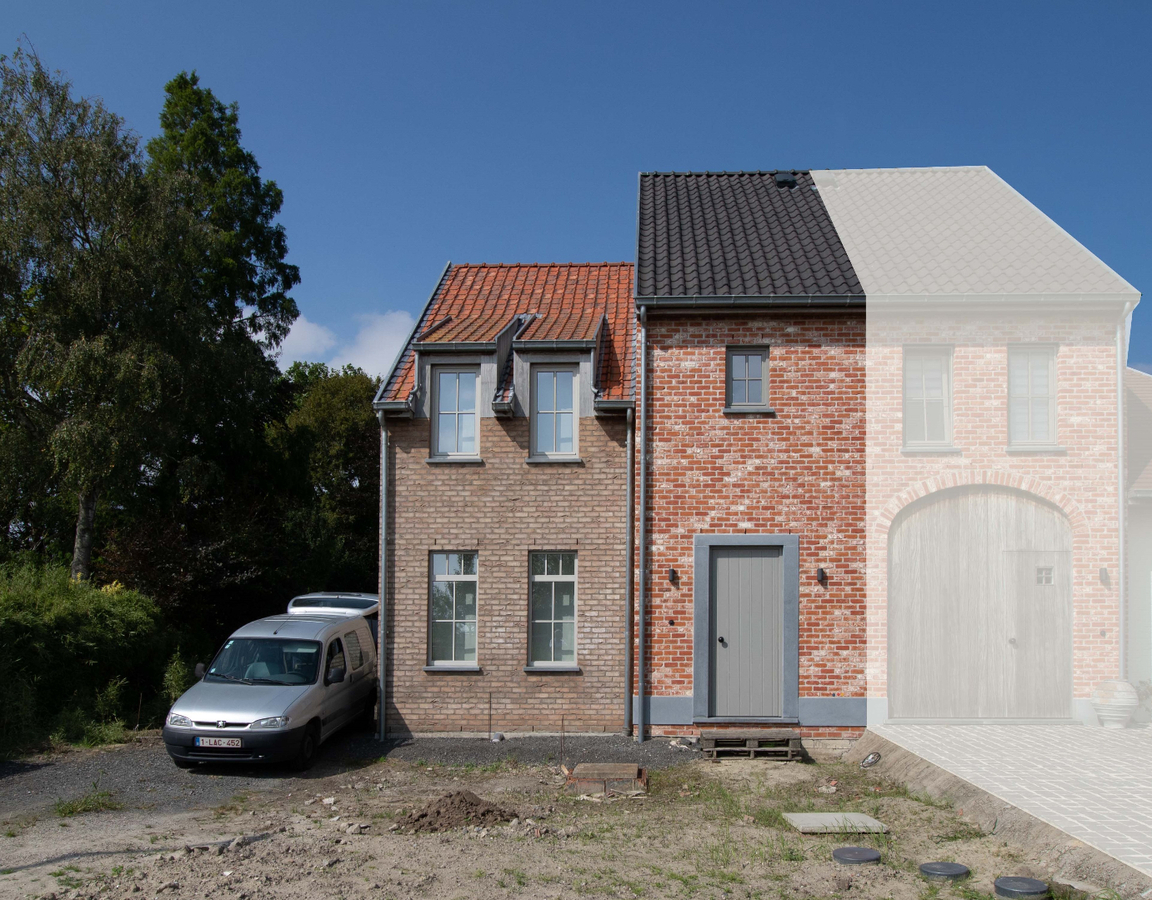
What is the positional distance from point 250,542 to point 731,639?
1418 centimetres

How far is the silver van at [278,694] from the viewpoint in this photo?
10.9 meters

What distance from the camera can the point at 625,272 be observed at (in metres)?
17.0

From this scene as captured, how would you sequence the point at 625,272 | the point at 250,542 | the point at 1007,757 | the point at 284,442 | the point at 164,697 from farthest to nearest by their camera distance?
1. the point at 284,442
2. the point at 250,542
3. the point at 625,272
4. the point at 164,697
5. the point at 1007,757

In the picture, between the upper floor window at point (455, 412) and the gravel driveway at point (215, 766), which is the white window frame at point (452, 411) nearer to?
the upper floor window at point (455, 412)

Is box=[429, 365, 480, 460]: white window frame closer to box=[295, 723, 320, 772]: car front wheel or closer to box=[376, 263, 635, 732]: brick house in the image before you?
box=[376, 263, 635, 732]: brick house

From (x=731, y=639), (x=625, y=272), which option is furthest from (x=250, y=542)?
(x=731, y=639)

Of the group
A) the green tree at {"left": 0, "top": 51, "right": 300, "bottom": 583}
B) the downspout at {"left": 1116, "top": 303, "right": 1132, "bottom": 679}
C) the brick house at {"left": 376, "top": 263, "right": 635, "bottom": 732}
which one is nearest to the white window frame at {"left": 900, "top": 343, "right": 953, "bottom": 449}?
the downspout at {"left": 1116, "top": 303, "right": 1132, "bottom": 679}

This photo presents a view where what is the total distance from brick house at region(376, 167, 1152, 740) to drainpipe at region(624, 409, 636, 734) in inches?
1.3

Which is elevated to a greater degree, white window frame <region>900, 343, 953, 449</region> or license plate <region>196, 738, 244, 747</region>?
white window frame <region>900, 343, 953, 449</region>

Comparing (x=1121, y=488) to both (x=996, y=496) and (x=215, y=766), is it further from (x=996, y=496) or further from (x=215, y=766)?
(x=215, y=766)

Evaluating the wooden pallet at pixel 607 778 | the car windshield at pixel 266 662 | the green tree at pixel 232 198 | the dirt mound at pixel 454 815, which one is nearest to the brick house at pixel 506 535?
the car windshield at pixel 266 662

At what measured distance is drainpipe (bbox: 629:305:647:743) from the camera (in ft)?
40.5

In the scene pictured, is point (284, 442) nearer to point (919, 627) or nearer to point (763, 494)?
point (763, 494)

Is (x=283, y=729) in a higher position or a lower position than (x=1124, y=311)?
lower
